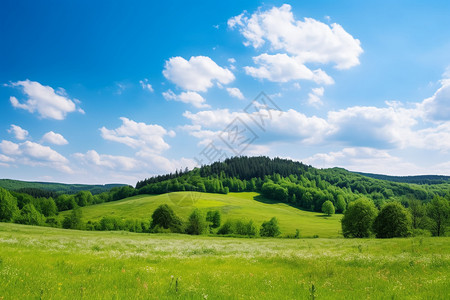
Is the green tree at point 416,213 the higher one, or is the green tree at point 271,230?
the green tree at point 416,213

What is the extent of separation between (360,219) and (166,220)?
5317 cm

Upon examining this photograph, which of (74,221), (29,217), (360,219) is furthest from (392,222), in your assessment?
(29,217)

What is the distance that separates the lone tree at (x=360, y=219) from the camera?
216 feet

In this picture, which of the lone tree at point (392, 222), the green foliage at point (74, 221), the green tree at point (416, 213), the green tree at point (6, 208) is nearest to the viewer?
the lone tree at point (392, 222)

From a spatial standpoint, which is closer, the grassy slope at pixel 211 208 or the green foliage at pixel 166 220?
the green foliage at pixel 166 220

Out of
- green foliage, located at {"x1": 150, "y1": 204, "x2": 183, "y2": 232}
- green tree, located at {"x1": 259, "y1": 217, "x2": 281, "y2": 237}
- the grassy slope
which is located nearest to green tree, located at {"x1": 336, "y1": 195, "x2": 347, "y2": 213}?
the grassy slope

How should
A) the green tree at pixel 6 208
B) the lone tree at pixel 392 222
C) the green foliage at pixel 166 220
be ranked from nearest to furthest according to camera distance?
the lone tree at pixel 392 222
the green foliage at pixel 166 220
the green tree at pixel 6 208

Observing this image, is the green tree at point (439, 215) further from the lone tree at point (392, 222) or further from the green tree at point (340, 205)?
the green tree at point (340, 205)

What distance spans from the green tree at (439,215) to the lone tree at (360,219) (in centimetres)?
1759

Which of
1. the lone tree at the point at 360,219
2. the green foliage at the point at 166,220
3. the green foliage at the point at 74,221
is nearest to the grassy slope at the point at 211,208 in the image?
the green foliage at the point at 74,221

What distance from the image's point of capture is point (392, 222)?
2296 inches

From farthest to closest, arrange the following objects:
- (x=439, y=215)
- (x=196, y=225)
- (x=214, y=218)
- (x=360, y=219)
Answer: (x=214, y=218) < (x=196, y=225) < (x=439, y=215) < (x=360, y=219)

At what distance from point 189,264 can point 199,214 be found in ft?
224

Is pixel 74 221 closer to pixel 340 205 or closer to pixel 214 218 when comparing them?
pixel 214 218
